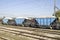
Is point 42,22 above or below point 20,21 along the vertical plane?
above

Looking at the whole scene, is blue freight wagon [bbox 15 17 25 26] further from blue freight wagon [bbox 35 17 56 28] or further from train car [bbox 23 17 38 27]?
blue freight wagon [bbox 35 17 56 28]

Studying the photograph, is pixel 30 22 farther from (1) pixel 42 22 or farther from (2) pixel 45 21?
(2) pixel 45 21

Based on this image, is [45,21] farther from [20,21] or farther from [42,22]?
[20,21]

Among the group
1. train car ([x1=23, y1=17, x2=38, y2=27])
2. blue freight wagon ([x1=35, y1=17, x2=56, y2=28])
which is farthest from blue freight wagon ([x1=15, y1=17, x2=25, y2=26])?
blue freight wagon ([x1=35, y1=17, x2=56, y2=28])

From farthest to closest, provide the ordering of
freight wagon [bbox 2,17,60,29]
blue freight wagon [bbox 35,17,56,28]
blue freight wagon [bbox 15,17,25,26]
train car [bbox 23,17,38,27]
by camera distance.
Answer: blue freight wagon [bbox 15,17,25,26] < train car [bbox 23,17,38,27] < blue freight wagon [bbox 35,17,56,28] < freight wagon [bbox 2,17,60,29]

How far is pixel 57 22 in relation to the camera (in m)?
23.7

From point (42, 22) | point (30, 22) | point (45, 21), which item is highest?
point (45, 21)

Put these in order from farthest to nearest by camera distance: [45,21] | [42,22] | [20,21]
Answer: [20,21], [42,22], [45,21]

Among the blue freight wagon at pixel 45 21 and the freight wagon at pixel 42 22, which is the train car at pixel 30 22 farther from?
the blue freight wagon at pixel 45 21

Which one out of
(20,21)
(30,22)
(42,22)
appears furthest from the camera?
(20,21)

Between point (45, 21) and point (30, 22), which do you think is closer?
point (45, 21)

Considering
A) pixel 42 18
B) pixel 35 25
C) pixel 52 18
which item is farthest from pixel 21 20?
pixel 52 18

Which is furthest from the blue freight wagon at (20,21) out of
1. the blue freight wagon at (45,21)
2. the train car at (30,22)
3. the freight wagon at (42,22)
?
the blue freight wagon at (45,21)

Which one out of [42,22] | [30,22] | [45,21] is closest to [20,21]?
[30,22]
